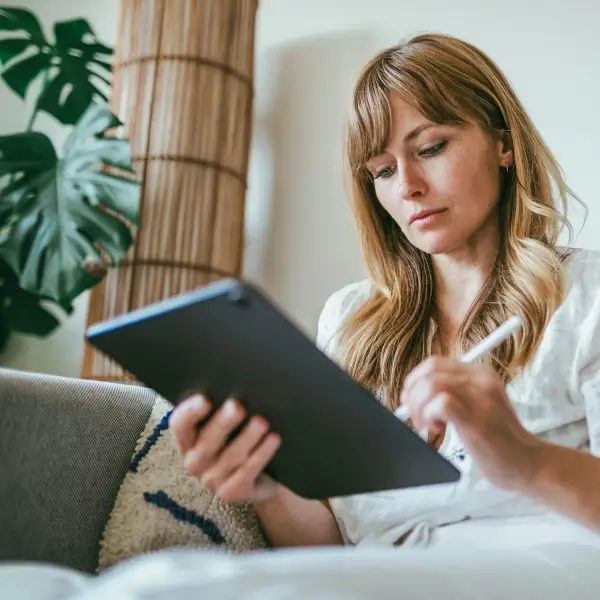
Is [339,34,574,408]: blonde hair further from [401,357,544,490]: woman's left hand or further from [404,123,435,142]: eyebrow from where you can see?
[401,357,544,490]: woman's left hand

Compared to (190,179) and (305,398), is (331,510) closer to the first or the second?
(305,398)

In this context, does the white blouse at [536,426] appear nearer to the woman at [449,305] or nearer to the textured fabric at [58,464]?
the woman at [449,305]

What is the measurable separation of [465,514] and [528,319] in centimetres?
24

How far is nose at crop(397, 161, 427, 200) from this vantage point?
1.05 metres

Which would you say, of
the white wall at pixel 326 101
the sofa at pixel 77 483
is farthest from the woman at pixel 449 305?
the white wall at pixel 326 101

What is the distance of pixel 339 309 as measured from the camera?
1.20 meters

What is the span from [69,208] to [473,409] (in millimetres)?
1453

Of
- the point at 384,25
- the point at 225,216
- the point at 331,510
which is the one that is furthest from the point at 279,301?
the point at 331,510

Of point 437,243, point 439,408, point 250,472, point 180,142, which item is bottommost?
point 250,472

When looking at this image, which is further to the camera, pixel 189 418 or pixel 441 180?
pixel 441 180

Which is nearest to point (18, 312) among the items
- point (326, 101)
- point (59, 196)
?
point (59, 196)

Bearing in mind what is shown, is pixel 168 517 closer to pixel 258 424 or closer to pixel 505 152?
pixel 258 424

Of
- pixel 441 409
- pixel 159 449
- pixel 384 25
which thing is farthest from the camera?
pixel 384 25

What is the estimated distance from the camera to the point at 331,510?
3.30 feet
